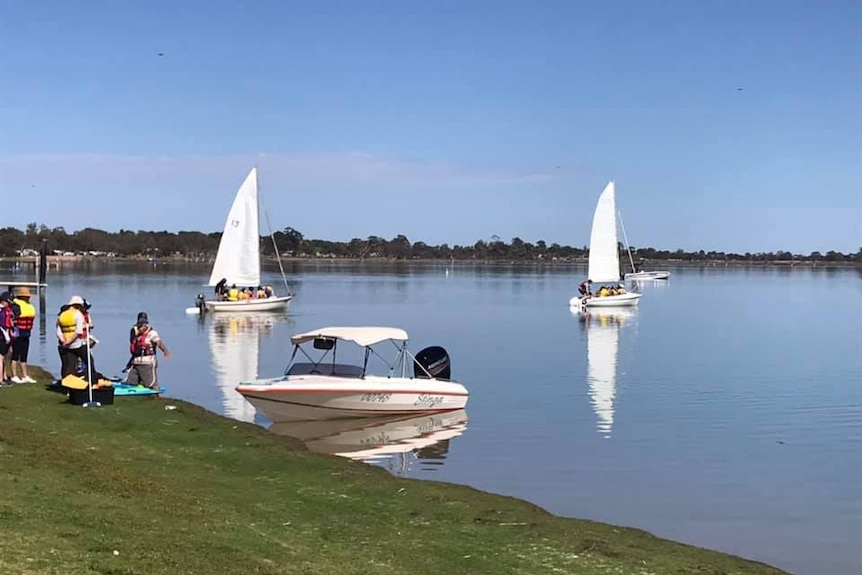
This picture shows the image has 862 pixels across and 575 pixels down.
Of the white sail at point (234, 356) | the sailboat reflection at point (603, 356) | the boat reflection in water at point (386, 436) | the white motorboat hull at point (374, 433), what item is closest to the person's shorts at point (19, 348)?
the white sail at point (234, 356)

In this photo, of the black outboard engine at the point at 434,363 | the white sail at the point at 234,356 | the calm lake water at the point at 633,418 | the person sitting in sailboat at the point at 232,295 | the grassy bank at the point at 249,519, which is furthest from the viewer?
the person sitting in sailboat at the point at 232,295

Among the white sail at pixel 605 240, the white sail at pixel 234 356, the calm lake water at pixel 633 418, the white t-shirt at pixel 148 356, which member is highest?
the white sail at pixel 605 240

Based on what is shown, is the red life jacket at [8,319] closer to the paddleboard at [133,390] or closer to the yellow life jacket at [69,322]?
the yellow life jacket at [69,322]

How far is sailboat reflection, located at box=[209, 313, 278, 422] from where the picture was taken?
86.0ft

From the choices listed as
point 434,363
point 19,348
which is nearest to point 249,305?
point 434,363

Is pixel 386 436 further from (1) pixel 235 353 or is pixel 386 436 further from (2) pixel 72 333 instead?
(1) pixel 235 353

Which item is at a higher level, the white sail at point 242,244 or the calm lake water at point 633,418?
the white sail at point 242,244

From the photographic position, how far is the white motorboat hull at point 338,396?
76.4 feet

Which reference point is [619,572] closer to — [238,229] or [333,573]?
[333,573]

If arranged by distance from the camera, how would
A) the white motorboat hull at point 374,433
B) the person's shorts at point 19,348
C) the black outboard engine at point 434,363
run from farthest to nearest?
1. the black outboard engine at point 434,363
2. the person's shorts at point 19,348
3. the white motorboat hull at point 374,433

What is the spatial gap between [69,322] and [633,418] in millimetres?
14099

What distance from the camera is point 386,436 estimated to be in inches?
885

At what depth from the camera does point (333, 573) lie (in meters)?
9.66

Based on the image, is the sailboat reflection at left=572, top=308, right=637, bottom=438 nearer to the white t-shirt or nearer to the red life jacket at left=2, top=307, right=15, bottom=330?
the white t-shirt
